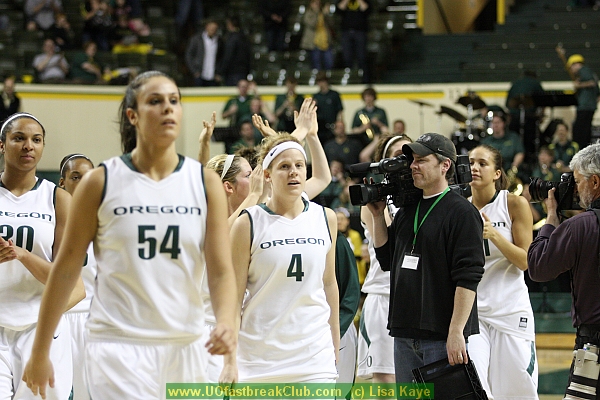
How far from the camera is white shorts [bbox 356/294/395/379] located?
6.78 meters

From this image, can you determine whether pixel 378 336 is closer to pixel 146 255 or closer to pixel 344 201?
pixel 146 255

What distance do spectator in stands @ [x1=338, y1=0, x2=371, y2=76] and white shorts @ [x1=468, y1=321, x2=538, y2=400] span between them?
12.5 meters

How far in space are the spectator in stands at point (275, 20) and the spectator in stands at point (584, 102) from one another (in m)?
6.24

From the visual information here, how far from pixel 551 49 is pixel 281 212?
48.2 ft

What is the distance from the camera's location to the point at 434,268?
522 centimetres

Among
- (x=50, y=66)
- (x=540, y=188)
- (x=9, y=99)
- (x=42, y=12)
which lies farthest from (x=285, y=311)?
(x=42, y=12)

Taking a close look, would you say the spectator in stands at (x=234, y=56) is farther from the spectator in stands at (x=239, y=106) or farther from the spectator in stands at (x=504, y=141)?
the spectator in stands at (x=504, y=141)

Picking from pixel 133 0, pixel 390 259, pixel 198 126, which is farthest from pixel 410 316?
pixel 133 0

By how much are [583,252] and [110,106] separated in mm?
14153

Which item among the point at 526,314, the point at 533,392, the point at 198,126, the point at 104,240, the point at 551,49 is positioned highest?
the point at 551,49

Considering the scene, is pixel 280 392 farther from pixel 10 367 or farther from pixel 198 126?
pixel 198 126

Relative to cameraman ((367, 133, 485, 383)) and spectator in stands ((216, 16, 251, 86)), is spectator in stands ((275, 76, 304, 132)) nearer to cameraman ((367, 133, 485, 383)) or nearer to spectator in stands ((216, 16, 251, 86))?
spectator in stands ((216, 16, 251, 86))

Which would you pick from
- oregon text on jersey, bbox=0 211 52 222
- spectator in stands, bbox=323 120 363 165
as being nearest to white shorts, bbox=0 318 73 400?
oregon text on jersey, bbox=0 211 52 222

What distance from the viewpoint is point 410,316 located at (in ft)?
17.1
